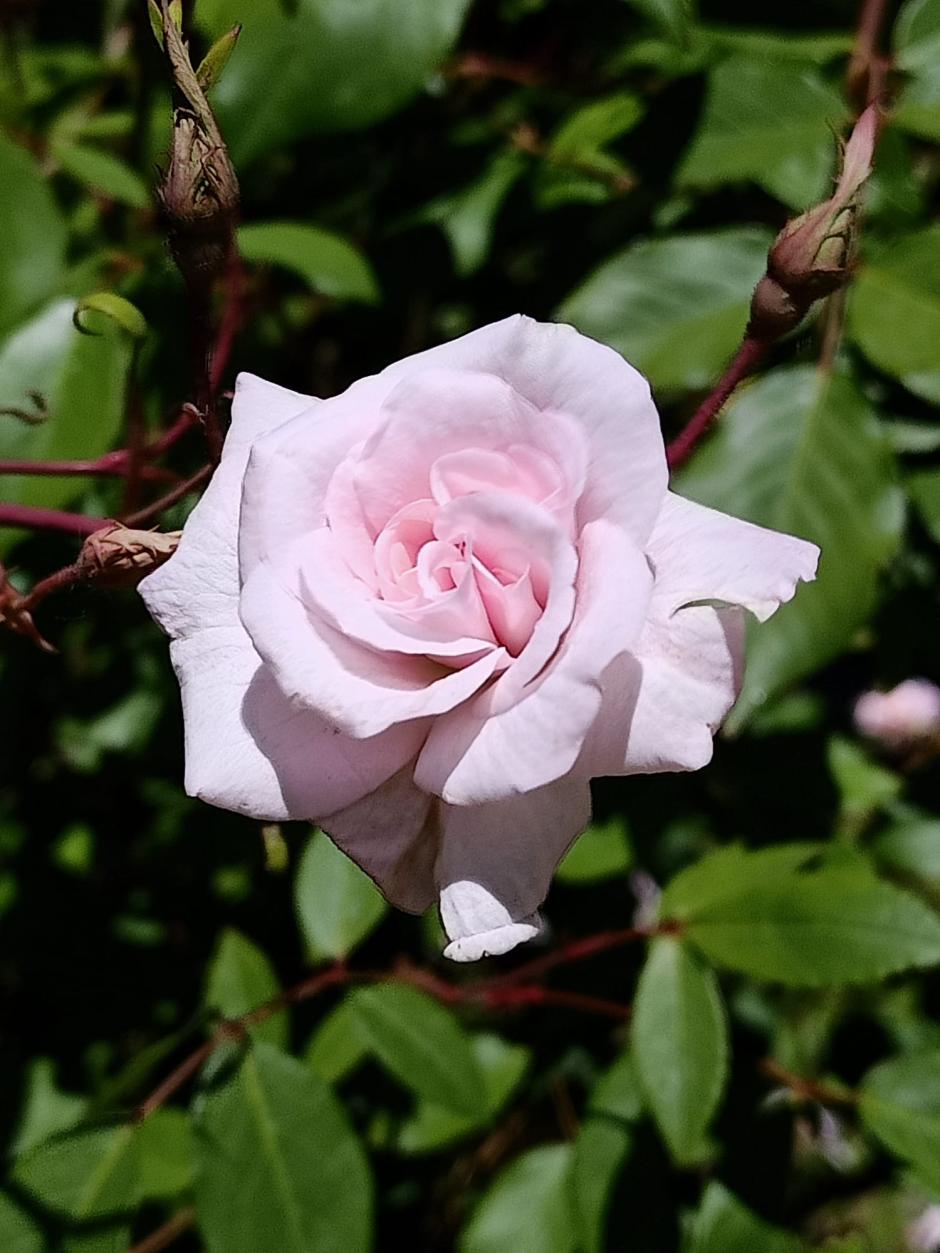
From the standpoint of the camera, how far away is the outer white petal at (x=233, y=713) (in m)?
0.61

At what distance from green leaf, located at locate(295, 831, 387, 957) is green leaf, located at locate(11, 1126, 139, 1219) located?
0.24 m

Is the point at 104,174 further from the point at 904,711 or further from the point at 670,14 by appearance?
the point at 904,711

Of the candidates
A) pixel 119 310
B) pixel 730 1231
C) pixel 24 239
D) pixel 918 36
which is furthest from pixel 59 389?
pixel 730 1231

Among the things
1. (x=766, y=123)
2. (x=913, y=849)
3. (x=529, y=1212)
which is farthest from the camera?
(x=913, y=849)

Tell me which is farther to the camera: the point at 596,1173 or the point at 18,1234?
the point at 596,1173

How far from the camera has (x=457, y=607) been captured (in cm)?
60

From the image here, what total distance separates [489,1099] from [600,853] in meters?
0.29

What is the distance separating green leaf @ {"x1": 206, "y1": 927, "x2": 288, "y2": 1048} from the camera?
1.14m

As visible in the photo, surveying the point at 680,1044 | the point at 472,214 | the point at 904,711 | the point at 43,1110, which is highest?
the point at 472,214

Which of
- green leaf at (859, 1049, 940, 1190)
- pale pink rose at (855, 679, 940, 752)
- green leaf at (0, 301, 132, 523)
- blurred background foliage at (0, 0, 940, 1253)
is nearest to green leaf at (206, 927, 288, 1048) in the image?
blurred background foliage at (0, 0, 940, 1253)

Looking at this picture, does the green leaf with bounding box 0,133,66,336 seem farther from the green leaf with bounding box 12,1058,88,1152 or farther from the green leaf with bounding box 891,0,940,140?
the green leaf with bounding box 12,1058,88,1152

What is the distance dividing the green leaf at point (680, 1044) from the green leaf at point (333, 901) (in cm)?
26

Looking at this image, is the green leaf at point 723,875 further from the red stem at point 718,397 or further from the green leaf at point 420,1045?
the red stem at point 718,397

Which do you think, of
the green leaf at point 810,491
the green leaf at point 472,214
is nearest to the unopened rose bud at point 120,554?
the green leaf at point 810,491
